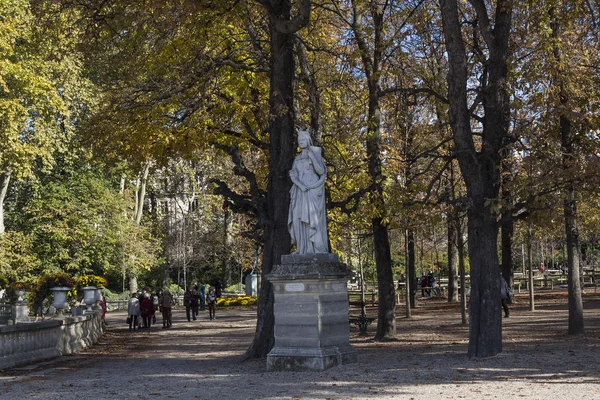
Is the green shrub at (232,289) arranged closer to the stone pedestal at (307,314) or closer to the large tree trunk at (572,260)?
the large tree trunk at (572,260)

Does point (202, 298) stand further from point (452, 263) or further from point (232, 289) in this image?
point (452, 263)

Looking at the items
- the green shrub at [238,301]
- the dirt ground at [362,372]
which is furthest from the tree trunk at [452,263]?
the green shrub at [238,301]

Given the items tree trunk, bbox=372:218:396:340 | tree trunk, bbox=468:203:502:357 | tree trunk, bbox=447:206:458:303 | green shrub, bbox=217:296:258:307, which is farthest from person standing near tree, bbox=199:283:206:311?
tree trunk, bbox=468:203:502:357

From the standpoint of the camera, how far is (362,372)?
1433 cm

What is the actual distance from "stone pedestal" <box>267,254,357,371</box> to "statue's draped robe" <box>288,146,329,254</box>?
0.29 meters

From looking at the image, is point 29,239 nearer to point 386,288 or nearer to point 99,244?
point 99,244

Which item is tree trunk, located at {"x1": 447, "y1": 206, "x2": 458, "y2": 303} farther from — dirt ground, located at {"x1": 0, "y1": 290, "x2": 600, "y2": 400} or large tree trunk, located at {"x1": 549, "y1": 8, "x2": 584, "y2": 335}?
large tree trunk, located at {"x1": 549, "y1": 8, "x2": 584, "y2": 335}

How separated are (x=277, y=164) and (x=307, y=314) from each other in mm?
4702

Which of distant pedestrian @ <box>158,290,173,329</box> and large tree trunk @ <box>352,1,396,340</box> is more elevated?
large tree trunk @ <box>352,1,396,340</box>

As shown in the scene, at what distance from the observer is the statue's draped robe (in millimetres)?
15547

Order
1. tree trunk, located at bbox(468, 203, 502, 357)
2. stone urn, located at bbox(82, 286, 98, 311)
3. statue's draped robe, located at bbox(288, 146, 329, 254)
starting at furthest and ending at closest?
stone urn, located at bbox(82, 286, 98, 311)
tree trunk, located at bbox(468, 203, 502, 357)
statue's draped robe, located at bbox(288, 146, 329, 254)

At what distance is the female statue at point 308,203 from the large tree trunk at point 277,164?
274 centimetres

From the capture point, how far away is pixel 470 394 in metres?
11.3

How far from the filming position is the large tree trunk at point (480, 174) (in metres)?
16.1
